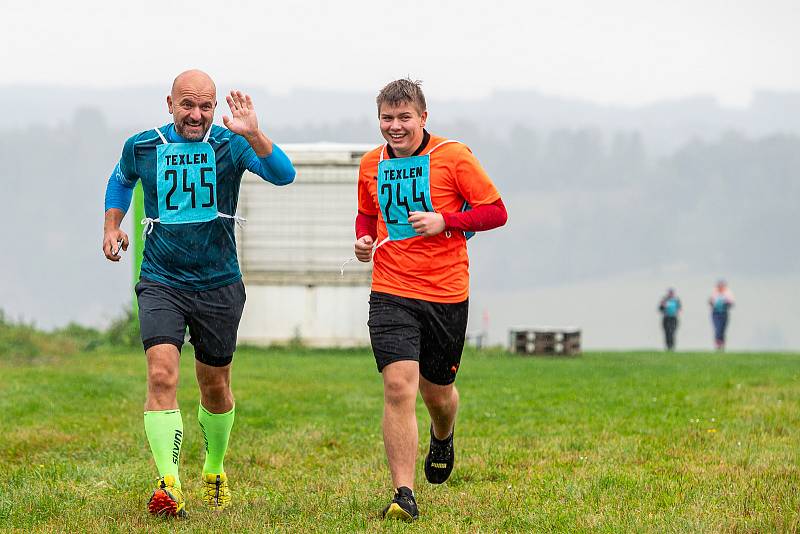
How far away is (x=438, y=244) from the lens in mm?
6863

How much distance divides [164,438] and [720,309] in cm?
2731

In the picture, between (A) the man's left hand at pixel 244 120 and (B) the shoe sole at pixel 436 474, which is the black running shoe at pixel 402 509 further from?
(A) the man's left hand at pixel 244 120

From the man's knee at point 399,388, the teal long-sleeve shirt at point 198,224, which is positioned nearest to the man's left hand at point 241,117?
the teal long-sleeve shirt at point 198,224

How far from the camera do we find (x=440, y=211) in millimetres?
6805

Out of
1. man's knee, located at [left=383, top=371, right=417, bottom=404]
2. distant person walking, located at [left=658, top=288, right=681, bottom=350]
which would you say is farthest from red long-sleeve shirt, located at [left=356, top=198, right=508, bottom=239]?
distant person walking, located at [left=658, top=288, right=681, bottom=350]

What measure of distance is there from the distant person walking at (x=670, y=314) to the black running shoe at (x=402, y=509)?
2667cm

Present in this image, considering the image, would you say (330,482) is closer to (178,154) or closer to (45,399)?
(178,154)

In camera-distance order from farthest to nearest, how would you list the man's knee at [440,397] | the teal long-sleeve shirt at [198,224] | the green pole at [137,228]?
the green pole at [137,228], the man's knee at [440,397], the teal long-sleeve shirt at [198,224]

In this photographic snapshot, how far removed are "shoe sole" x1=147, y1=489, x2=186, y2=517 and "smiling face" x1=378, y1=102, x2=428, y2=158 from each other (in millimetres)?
2207

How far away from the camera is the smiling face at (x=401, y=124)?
22.0 feet

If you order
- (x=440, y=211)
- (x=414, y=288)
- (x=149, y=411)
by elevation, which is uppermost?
(x=440, y=211)

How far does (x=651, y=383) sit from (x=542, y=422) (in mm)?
4992

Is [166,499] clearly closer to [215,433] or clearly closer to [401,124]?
[215,433]

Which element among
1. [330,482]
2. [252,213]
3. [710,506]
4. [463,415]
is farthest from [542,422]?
[252,213]
